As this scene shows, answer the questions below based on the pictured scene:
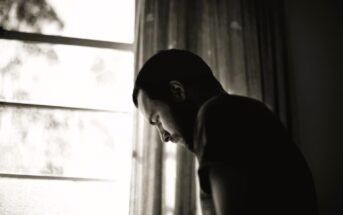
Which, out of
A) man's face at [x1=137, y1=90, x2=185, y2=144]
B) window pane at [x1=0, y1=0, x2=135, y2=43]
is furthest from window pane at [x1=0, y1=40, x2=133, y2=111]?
man's face at [x1=137, y1=90, x2=185, y2=144]

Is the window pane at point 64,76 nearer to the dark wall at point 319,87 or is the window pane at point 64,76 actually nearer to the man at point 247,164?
the dark wall at point 319,87

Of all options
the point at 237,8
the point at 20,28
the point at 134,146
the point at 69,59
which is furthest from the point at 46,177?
the point at 237,8

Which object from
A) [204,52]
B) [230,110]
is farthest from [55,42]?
[230,110]

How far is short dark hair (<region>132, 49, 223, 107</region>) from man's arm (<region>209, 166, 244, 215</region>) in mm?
348

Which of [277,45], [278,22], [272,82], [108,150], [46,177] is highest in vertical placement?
[278,22]

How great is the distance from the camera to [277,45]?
241 cm

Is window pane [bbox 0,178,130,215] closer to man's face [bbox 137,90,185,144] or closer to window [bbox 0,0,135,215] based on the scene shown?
window [bbox 0,0,135,215]

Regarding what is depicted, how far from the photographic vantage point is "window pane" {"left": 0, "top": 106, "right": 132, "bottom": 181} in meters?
2.13

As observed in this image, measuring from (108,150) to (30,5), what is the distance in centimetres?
102

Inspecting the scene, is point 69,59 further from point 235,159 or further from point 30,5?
point 235,159

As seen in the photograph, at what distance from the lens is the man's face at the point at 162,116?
1.05m

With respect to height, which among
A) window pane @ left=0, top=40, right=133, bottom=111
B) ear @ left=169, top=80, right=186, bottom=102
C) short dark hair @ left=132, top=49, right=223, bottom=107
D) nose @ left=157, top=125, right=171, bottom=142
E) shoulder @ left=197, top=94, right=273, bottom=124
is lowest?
nose @ left=157, top=125, right=171, bottom=142

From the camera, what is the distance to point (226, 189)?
2.35 feet

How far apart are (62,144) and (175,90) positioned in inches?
50.3
